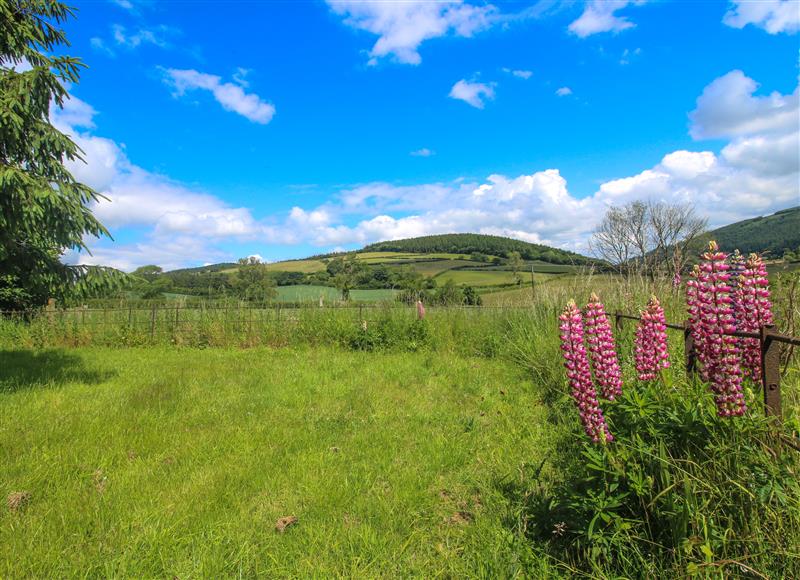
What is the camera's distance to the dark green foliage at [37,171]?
5.34 m

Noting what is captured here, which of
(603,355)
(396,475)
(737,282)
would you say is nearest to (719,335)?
(737,282)

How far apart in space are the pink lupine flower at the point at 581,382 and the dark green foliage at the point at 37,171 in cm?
663

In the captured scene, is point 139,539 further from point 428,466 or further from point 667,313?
point 667,313

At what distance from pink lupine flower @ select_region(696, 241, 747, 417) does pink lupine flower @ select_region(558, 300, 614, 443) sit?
1.76ft

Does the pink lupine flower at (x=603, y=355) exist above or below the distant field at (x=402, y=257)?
below

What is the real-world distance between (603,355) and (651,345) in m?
0.38

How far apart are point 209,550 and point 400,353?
7.35 meters

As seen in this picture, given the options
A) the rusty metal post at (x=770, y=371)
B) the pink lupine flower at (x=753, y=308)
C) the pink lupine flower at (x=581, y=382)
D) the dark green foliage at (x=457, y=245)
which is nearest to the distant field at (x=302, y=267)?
the dark green foliage at (x=457, y=245)

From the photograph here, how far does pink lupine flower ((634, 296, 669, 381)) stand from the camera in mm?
2408

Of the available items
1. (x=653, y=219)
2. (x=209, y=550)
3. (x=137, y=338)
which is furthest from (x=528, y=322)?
(x=653, y=219)

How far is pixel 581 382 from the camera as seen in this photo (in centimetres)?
222

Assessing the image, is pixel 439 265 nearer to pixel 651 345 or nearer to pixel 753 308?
pixel 651 345

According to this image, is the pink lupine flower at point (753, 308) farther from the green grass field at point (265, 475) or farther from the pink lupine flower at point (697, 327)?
the green grass field at point (265, 475)

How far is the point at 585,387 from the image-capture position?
7.23 ft
